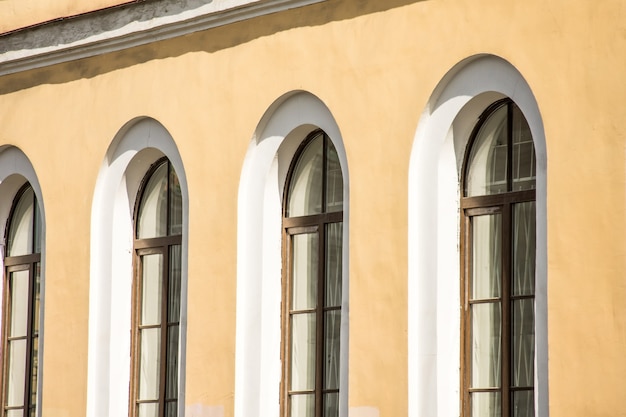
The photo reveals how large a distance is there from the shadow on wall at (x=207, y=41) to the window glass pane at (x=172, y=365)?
2.56 meters

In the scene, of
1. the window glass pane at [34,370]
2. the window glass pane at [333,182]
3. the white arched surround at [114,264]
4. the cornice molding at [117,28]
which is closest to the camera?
the window glass pane at [333,182]

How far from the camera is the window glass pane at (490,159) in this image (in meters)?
12.4

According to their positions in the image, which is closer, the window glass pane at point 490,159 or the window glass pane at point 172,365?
the window glass pane at point 490,159

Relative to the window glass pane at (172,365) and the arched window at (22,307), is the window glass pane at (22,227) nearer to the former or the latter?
the arched window at (22,307)

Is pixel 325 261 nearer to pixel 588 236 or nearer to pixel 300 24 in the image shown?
pixel 300 24

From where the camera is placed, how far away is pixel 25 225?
16375mm

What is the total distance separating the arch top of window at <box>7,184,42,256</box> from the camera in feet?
53.4

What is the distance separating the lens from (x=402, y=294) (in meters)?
12.6

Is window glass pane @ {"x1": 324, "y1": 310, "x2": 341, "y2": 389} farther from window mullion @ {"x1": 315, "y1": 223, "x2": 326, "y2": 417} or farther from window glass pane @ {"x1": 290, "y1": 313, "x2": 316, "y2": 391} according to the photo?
window glass pane @ {"x1": 290, "y1": 313, "x2": 316, "y2": 391}

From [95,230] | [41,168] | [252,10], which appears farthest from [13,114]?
[252,10]

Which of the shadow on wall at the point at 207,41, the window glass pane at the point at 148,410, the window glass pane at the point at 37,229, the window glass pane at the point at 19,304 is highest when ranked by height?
the shadow on wall at the point at 207,41

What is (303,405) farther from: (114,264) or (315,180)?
(114,264)

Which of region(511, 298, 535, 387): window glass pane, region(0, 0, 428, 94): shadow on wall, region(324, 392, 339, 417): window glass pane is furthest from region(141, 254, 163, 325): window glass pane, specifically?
region(511, 298, 535, 387): window glass pane

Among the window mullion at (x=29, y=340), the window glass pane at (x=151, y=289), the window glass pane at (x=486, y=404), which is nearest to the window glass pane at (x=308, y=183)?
the window glass pane at (x=151, y=289)
